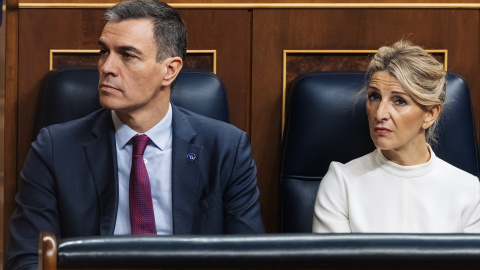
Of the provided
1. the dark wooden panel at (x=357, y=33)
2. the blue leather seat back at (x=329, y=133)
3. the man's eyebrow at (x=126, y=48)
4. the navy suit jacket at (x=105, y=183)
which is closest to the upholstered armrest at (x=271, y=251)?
the navy suit jacket at (x=105, y=183)

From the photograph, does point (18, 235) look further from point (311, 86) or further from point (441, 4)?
point (441, 4)

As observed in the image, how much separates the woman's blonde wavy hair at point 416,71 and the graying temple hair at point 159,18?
46 centimetres

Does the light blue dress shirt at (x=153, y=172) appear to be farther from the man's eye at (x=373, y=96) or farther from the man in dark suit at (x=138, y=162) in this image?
the man's eye at (x=373, y=96)

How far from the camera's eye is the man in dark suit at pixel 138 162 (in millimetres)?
1540

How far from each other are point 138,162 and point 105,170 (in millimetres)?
70

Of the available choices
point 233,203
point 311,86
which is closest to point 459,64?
point 311,86

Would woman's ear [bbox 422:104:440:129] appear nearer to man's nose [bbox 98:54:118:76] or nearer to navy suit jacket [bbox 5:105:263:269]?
navy suit jacket [bbox 5:105:263:269]

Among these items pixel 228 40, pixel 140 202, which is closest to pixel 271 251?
pixel 140 202

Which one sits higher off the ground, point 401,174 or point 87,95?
point 87,95

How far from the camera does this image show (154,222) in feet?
5.10

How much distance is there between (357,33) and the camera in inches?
76.4

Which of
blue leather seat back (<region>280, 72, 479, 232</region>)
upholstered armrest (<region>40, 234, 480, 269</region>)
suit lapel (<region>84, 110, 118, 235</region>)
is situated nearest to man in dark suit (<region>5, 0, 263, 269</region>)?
suit lapel (<region>84, 110, 118, 235</region>)

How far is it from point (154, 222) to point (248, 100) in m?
0.53

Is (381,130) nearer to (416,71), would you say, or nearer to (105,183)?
(416,71)
